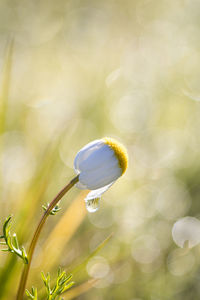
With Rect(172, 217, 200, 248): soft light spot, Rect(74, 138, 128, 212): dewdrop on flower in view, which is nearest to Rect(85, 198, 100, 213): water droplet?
Rect(74, 138, 128, 212): dewdrop on flower

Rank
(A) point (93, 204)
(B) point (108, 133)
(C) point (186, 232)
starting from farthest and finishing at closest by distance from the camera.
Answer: (B) point (108, 133)
(C) point (186, 232)
(A) point (93, 204)

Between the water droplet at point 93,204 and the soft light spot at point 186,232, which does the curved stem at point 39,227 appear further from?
the soft light spot at point 186,232

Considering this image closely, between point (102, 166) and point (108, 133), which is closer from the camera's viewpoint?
point (102, 166)

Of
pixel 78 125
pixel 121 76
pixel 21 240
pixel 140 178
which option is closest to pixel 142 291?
pixel 21 240

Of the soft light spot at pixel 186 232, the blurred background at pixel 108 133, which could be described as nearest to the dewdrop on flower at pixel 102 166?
the blurred background at pixel 108 133

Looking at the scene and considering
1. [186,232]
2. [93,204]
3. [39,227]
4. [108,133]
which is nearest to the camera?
[39,227]

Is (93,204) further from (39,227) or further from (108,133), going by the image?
(108,133)

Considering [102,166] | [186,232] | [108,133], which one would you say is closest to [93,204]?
[102,166]

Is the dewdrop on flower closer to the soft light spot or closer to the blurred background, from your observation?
the blurred background

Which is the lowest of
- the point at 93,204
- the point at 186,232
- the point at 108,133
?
the point at 186,232
